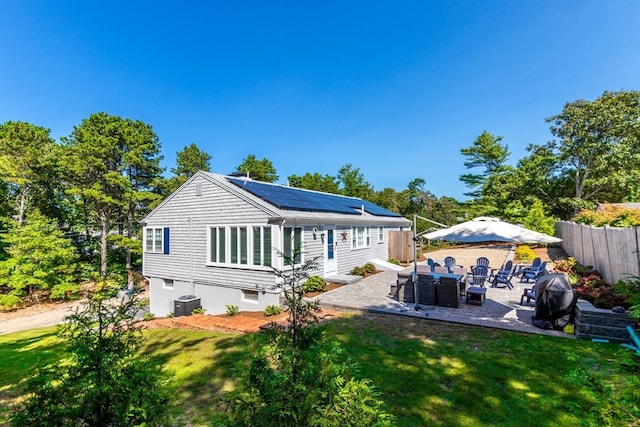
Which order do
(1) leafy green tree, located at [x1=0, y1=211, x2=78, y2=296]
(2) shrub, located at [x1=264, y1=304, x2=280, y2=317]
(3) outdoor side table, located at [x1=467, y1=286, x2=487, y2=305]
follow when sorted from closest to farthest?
1. (3) outdoor side table, located at [x1=467, y1=286, x2=487, y2=305]
2. (2) shrub, located at [x1=264, y1=304, x2=280, y2=317]
3. (1) leafy green tree, located at [x1=0, y1=211, x2=78, y2=296]

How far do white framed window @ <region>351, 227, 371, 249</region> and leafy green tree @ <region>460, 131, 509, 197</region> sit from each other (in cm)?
2512

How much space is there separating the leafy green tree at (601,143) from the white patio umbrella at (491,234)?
2601cm

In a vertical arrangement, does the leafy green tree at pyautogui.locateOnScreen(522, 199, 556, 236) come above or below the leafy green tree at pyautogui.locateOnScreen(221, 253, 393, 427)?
above

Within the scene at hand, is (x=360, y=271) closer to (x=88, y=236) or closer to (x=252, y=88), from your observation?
(x=252, y=88)

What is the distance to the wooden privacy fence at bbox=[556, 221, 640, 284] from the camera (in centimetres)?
734

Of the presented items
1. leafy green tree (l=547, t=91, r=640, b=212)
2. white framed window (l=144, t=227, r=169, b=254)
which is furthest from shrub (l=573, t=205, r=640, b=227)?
white framed window (l=144, t=227, r=169, b=254)

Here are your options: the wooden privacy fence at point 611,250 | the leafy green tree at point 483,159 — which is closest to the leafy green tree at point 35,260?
the wooden privacy fence at point 611,250

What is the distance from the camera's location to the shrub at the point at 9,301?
685 inches

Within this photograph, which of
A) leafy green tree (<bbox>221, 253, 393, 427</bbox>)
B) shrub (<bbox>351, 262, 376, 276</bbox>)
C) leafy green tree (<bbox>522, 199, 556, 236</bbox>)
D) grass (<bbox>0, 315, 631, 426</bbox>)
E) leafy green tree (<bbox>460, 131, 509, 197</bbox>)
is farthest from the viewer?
leafy green tree (<bbox>460, 131, 509, 197</bbox>)

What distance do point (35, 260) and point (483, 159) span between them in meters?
42.8

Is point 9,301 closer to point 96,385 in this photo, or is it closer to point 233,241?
point 233,241

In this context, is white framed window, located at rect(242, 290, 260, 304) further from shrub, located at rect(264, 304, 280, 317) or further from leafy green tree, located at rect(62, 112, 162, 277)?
leafy green tree, located at rect(62, 112, 162, 277)

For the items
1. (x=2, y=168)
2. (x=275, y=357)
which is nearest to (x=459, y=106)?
(x=275, y=357)

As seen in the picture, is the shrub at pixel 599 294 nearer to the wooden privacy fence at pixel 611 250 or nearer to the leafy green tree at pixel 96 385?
the wooden privacy fence at pixel 611 250
